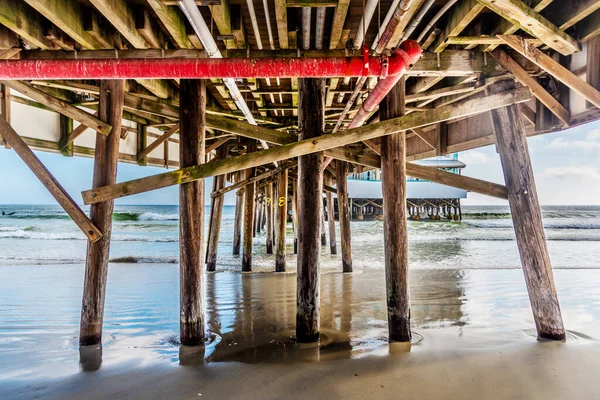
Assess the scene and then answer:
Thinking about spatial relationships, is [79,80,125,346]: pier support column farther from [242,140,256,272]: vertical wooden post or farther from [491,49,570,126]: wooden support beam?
[242,140,256,272]: vertical wooden post

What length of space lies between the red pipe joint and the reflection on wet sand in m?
2.48

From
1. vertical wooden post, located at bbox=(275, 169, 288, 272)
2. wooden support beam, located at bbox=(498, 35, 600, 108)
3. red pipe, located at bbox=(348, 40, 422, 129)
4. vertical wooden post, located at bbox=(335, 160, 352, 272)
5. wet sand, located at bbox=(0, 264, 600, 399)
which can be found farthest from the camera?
vertical wooden post, located at bbox=(335, 160, 352, 272)

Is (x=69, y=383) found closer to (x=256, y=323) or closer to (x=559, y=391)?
(x=256, y=323)

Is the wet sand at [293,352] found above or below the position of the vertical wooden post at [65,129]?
below

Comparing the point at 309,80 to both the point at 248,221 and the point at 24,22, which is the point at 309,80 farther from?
the point at 248,221

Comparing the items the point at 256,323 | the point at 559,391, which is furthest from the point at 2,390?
the point at 559,391

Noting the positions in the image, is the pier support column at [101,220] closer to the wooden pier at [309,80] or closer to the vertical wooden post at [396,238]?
the wooden pier at [309,80]

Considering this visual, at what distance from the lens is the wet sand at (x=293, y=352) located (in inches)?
109

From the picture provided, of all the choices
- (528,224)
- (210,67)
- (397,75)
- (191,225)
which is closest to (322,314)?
(191,225)

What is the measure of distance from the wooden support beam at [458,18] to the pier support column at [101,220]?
3.12 meters

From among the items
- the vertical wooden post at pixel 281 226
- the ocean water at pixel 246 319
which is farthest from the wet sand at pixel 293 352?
the vertical wooden post at pixel 281 226

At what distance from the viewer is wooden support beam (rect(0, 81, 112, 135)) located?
3.41 metres

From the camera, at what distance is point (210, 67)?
2777 millimetres

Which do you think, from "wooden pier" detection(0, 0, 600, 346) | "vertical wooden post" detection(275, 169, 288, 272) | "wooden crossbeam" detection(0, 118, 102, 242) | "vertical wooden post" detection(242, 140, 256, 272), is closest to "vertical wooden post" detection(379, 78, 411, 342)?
"wooden pier" detection(0, 0, 600, 346)
